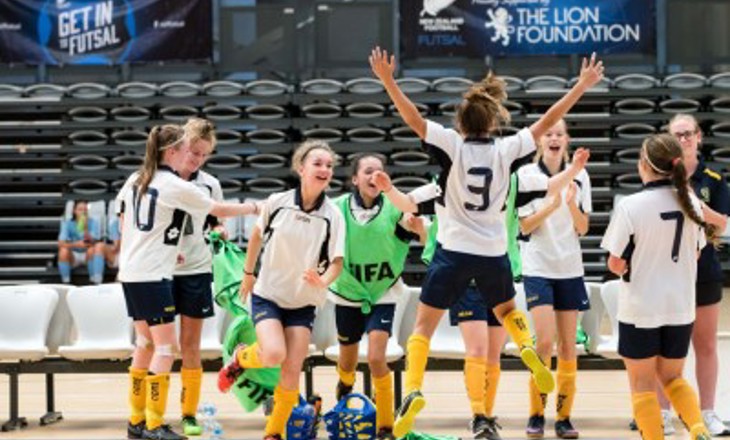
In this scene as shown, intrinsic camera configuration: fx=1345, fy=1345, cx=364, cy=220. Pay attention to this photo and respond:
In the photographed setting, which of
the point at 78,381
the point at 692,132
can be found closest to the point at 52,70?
the point at 78,381

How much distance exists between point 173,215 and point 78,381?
3747 mm

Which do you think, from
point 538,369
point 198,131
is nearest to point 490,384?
point 538,369

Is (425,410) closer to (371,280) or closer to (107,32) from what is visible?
(371,280)

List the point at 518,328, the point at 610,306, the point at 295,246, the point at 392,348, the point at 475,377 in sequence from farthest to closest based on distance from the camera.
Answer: the point at 610,306 → the point at 392,348 → the point at 475,377 → the point at 295,246 → the point at 518,328

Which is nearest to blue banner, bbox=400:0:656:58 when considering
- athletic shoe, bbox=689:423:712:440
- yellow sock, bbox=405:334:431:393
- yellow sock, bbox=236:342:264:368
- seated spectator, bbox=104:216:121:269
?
seated spectator, bbox=104:216:121:269

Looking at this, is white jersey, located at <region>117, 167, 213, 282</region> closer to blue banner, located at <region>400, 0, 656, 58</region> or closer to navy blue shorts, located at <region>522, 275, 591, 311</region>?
navy blue shorts, located at <region>522, 275, 591, 311</region>

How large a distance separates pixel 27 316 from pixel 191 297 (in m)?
1.46

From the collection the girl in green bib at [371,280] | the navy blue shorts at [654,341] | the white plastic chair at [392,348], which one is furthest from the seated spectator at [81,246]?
the navy blue shorts at [654,341]

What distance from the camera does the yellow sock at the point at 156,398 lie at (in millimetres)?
7180

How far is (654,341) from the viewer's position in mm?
5824

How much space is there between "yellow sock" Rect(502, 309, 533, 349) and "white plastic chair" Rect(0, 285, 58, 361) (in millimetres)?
3298

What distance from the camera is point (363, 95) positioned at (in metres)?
17.2

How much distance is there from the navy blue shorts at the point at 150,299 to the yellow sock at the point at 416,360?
64.4 inches

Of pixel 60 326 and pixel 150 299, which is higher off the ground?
pixel 150 299
